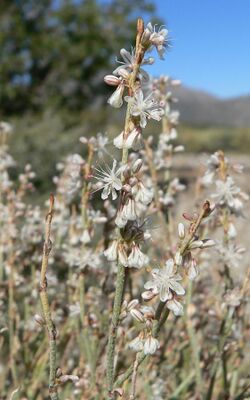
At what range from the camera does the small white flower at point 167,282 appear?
99 centimetres

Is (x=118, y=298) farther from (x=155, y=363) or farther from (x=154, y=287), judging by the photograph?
(x=155, y=363)

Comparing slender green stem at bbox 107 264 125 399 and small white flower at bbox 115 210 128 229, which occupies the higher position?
small white flower at bbox 115 210 128 229

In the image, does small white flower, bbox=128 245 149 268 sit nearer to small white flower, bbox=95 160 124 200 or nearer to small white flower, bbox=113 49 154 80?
small white flower, bbox=95 160 124 200

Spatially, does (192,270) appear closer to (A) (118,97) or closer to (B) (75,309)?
(A) (118,97)

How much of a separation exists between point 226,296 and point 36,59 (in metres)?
14.2

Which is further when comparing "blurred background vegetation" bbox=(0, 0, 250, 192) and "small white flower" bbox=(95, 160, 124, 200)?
"blurred background vegetation" bbox=(0, 0, 250, 192)

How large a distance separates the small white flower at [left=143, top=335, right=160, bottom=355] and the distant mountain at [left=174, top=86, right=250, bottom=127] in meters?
41.3

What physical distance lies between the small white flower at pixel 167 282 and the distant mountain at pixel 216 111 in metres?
41.3

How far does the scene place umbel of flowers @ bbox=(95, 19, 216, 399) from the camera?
981mm

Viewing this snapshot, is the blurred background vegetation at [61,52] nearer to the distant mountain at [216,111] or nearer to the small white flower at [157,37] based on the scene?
the small white flower at [157,37]

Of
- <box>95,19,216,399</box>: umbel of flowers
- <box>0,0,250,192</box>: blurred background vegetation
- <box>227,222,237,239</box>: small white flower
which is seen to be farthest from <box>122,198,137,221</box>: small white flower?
<box>0,0,250,192</box>: blurred background vegetation

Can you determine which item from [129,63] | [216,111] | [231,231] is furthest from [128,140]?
[216,111]

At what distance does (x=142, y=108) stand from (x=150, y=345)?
367 mm

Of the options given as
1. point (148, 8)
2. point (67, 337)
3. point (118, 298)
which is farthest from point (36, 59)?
point (118, 298)
